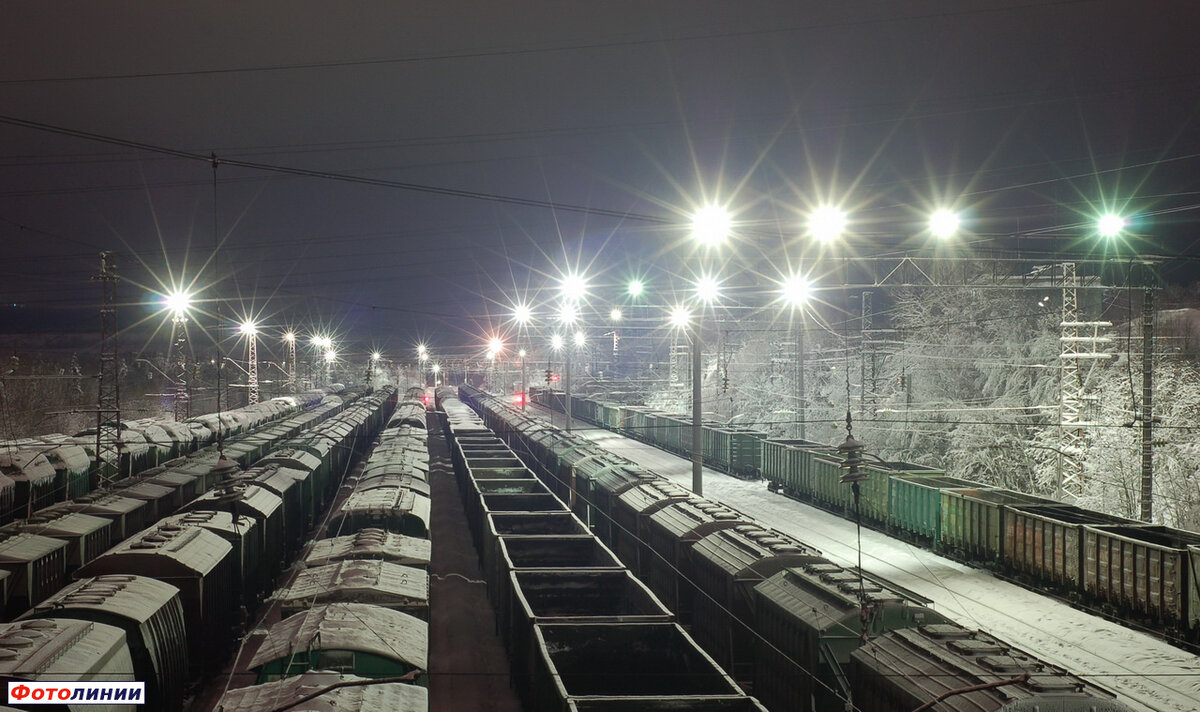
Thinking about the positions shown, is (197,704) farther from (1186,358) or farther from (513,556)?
(1186,358)

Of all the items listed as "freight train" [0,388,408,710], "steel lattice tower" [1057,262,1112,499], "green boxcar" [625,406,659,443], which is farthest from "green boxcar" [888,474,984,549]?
"green boxcar" [625,406,659,443]

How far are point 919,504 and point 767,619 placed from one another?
15362 millimetres

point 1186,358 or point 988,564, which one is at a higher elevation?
point 1186,358

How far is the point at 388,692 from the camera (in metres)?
8.64

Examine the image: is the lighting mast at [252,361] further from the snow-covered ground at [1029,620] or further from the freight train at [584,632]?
the freight train at [584,632]

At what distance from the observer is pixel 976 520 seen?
23.0 meters

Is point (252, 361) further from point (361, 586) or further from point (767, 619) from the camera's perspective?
point (767, 619)

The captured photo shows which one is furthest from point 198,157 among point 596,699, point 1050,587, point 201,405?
point 201,405

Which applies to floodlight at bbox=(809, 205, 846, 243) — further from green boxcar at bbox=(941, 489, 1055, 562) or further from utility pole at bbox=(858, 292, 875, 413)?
utility pole at bbox=(858, 292, 875, 413)

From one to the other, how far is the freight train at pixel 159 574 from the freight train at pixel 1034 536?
16446 mm

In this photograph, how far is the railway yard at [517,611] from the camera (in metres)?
9.19

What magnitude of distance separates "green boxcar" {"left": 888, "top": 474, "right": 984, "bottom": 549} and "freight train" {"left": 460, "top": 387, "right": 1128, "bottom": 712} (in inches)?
363

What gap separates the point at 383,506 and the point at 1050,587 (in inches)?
671

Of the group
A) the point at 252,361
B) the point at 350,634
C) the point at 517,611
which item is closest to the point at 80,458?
the point at 517,611
